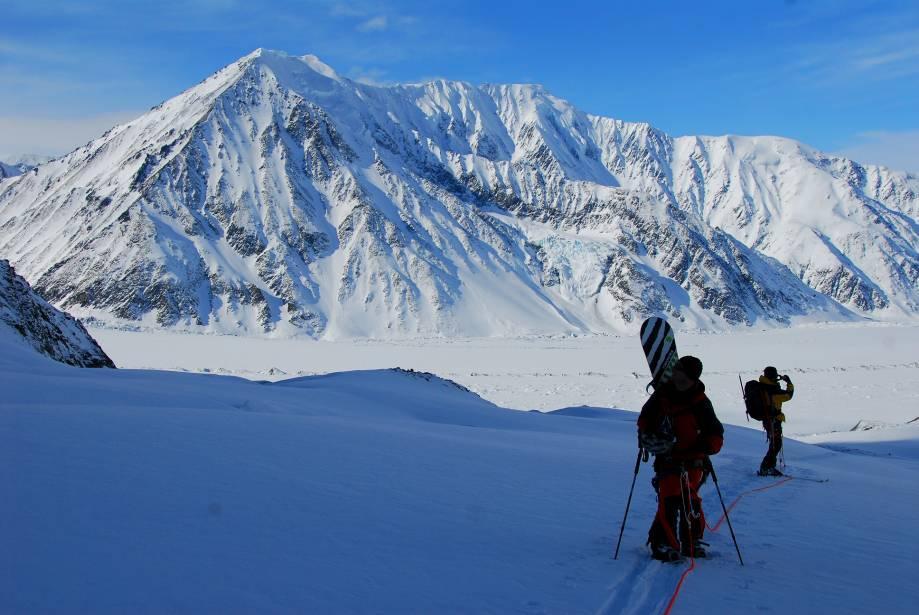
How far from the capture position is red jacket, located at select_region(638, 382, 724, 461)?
6.61m

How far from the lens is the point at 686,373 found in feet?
21.3

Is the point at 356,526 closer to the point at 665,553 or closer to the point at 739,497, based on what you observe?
the point at 665,553

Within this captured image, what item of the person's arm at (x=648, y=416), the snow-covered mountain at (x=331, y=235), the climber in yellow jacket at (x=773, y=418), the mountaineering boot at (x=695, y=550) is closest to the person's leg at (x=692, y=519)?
the mountaineering boot at (x=695, y=550)

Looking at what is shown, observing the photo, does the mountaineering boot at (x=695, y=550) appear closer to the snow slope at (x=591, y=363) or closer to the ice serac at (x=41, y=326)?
the ice serac at (x=41, y=326)

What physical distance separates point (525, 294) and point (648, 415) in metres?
120

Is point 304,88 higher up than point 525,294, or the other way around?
point 304,88

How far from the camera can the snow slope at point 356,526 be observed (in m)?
4.71

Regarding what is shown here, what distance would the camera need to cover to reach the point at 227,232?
116125mm

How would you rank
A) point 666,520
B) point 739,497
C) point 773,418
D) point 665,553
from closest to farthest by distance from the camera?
point 665,553 → point 666,520 → point 739,497 → point 773,418

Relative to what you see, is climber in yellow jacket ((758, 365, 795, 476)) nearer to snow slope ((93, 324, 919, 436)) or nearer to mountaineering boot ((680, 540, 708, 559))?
mountaineering boot ((680, 540, 708, 559))

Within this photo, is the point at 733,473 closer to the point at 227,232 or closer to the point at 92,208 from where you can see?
the point at 227,232


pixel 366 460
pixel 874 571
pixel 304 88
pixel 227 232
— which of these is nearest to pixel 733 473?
pixel 874 571

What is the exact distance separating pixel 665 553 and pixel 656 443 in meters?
0.98

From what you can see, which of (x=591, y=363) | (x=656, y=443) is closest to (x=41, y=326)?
(x=656, y=443)
